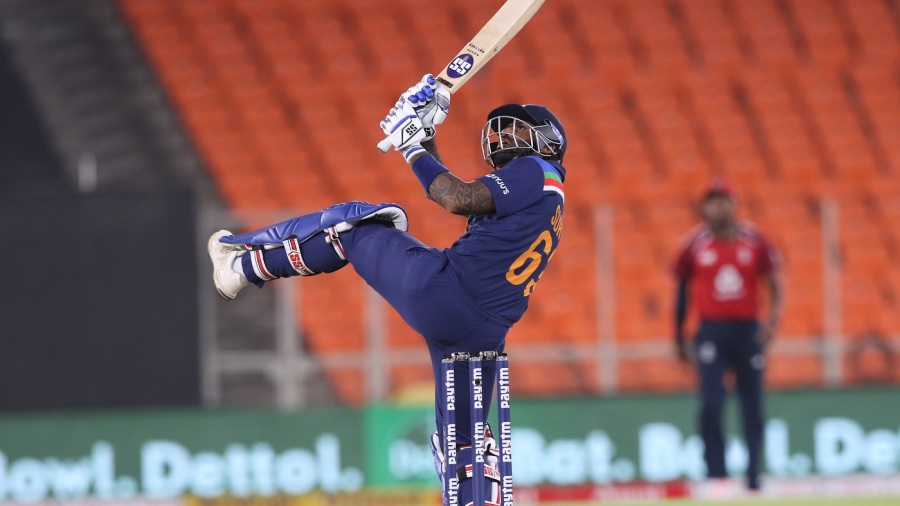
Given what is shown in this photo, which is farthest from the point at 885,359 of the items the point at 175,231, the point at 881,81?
the point at 175,231

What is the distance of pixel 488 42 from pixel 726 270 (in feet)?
14.2

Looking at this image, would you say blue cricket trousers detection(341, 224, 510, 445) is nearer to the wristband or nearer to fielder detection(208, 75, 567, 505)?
fielder detection(208, 75, 567, 505)

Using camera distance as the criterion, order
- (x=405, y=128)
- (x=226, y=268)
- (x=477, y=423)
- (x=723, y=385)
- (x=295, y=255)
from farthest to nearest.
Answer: (x=723, y=385)
(x=226, y=268)
(x=295, y=255)
(x=405, y=128)
(x=477, y=423)

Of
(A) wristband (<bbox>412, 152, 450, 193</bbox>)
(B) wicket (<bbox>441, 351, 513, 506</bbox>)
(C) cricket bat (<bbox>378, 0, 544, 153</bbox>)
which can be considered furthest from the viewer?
(C) cricket bat (<bbox>378, 0, 544, 153</bbox>)

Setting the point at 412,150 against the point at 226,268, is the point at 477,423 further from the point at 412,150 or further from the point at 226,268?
the point at 226,268

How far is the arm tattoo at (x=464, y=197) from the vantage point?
5.97 metres

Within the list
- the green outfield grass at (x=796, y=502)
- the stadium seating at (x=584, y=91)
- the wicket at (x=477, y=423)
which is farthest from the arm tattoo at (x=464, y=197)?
the stadium seating at (x=584, y=91)

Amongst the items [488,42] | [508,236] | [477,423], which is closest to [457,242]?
[508,236]

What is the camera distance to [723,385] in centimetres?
1021

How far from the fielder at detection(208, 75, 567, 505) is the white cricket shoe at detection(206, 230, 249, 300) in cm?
8

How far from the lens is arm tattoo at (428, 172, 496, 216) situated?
5.97 metres

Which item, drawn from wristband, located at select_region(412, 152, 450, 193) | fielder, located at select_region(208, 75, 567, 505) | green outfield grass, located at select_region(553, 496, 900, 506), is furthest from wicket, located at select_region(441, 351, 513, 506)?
green outfield grass, located at select_region(553, 496, 900, 506)

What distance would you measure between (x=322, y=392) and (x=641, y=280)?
3039mm

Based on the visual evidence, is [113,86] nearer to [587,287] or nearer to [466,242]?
[587,287]
